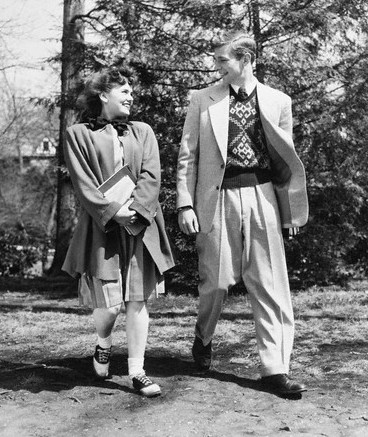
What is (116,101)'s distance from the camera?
4129 mm

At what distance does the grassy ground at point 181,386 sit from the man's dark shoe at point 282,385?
6 centimetres

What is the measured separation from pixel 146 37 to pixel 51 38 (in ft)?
8.18

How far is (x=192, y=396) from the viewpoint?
3.91 meters

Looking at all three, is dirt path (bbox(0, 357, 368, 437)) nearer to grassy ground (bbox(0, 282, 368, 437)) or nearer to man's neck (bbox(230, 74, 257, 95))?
grassy ground (bbox(0, 282, 368, 437))

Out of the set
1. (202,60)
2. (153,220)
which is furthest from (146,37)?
(153,220)

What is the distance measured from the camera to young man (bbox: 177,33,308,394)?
4.11m

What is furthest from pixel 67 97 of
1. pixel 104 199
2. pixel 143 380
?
pixel 143 380

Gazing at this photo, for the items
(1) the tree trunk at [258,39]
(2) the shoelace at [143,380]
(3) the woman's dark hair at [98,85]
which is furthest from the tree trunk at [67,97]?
(2) the shoelace at [143,380]

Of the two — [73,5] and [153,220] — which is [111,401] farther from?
[73,5]

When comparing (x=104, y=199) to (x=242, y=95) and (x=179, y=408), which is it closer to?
(x=242, y=95)

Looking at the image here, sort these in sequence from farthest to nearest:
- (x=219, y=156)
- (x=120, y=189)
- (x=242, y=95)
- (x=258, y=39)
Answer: (x=258, y=39) → (x=242, y=95) → (x=219, y=156) → (x=120, y=189)

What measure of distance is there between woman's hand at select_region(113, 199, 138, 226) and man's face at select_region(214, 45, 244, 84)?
1.01 meters

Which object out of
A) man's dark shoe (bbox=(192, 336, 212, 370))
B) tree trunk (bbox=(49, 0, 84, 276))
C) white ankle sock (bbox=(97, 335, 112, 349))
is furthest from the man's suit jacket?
tree trunk (bbox=(49, 0, 84, 276))

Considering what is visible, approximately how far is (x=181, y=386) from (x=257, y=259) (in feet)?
2.82
